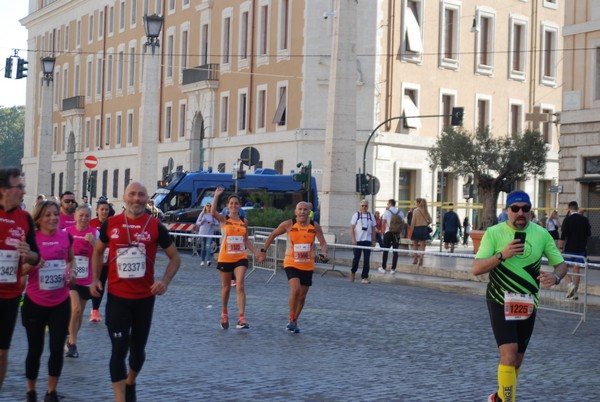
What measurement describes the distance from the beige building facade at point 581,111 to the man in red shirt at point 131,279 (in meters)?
27.7

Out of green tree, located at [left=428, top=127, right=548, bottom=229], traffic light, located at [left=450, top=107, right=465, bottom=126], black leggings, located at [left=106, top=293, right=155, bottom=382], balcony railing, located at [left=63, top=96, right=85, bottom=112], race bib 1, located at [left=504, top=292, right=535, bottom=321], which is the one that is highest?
balcony railing, located at [left=63, top=96, right=85, bottom=112]

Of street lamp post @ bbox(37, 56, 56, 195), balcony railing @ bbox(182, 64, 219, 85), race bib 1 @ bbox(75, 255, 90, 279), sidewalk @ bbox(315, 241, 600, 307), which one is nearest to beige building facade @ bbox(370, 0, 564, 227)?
balcony railing @ bbox(182, 64, 219, 85)

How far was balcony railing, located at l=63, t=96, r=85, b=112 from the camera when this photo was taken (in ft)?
264

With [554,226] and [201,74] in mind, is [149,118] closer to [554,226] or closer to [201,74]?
[554,226]

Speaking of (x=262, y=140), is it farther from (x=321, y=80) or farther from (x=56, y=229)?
(x=56, y=229)

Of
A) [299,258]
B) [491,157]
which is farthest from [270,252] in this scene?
[491,157]

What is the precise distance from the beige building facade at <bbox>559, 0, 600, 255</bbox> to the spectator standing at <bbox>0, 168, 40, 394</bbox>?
93.8 feet

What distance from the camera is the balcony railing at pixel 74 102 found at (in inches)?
3164

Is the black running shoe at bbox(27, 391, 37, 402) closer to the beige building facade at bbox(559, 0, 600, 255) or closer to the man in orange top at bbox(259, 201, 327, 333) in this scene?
the man in orange top at bbox(259, 201, 327, 333)

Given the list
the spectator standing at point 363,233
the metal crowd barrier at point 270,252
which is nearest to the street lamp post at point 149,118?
the metal crowd barrier at point 270,252

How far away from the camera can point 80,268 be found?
12.6 meters

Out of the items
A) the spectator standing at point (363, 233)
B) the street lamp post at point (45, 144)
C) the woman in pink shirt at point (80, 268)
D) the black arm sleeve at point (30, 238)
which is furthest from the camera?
the street lamp post at point (45, 144)

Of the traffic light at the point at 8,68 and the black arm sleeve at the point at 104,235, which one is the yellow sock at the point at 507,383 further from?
the traffic light at the point at 8,68

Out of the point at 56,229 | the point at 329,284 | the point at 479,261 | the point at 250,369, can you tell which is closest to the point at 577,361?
the point at 250,369
